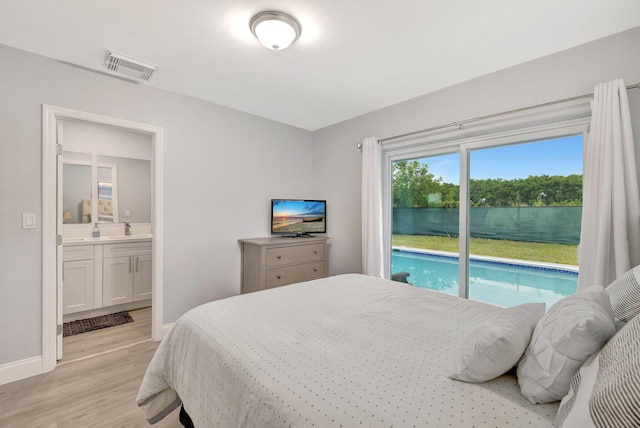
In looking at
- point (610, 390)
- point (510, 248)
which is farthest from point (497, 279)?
point (610, 390)

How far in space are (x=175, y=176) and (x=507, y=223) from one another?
326cm

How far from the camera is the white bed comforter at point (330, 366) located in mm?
818

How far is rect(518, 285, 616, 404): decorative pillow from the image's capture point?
0.78 metres

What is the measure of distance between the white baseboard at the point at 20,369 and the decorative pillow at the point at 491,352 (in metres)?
3.02

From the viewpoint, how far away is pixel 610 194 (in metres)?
1.76

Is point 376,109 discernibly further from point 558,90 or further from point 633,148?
point 633,148

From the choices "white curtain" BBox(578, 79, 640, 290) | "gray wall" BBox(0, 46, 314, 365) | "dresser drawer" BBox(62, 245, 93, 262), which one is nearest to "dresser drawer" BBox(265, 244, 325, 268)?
"gray wall" BBox(0, 46, 314, 365)

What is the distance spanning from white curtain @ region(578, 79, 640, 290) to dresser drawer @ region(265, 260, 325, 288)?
2453 millimetres

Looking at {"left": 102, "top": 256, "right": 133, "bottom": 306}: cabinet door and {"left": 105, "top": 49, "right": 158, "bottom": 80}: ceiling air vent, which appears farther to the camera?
{"left": 102, "top": 256, "right": 133, "bottom": 306}: cabinet door

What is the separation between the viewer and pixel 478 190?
265 centimetres

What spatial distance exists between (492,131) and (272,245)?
2.40m

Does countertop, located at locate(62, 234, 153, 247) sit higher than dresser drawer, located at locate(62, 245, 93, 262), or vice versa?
countertop, located at locate(62, 234, 153, 247)

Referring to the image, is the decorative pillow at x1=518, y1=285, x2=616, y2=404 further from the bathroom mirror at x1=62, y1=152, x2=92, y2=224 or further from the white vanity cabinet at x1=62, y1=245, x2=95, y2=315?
the bathroom mirror at x1=62, y1=152, x2=92, y2=224

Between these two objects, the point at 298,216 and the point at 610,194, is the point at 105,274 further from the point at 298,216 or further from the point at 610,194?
the point at 610,194
